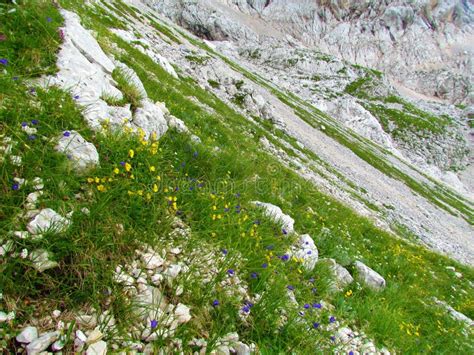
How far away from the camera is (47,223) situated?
2.67 m

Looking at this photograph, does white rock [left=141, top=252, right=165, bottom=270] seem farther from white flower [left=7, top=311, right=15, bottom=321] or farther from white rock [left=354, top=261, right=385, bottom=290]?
white rock [left=354, top=261, right=385, bottom=290]

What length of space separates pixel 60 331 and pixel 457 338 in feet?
26.8

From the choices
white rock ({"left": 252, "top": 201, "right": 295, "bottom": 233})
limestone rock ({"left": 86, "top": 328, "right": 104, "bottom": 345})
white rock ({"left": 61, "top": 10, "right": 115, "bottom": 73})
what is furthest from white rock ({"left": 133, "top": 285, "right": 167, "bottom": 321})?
white rock ({"left": 61, "top": 10, "right": 115, "bottom": 73})

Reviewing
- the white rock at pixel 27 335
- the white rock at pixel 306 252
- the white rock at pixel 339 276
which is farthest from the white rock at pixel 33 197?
the white rock at pixel 339 276

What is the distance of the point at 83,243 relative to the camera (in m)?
2.72

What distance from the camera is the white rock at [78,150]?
344 cm

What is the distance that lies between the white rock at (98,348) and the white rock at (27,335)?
0.42 meters

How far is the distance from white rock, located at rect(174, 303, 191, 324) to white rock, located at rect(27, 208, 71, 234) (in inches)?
55.5

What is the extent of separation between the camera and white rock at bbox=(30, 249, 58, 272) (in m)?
2.43

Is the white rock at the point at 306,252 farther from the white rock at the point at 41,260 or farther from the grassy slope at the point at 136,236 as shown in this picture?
the white rock at the point at 41,260

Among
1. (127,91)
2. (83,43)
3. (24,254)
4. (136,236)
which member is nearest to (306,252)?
(136,236)

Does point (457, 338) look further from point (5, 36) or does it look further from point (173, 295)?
point (5, 36)

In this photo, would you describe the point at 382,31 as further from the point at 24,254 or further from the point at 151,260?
the point at 24,254

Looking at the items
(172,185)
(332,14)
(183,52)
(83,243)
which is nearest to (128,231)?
(83,243)
